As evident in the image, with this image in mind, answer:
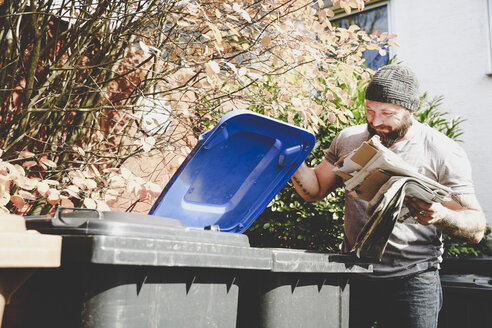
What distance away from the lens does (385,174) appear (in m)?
2.07

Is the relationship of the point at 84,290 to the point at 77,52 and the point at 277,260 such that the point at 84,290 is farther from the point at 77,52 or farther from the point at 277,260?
the point at 77,52

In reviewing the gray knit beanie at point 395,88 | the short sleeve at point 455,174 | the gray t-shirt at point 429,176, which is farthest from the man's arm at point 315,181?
the short sleeve at point 455,174

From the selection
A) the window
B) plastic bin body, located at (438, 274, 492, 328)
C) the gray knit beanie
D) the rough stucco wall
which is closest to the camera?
the gray knit beanie

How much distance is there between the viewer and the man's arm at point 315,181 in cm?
272

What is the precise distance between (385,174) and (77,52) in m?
2.36

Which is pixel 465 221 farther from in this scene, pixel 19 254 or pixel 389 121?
pixel 19 254

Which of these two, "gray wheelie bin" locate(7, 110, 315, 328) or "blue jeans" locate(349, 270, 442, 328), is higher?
"gray wheelie bin" locate(7, 110, 315, 328)

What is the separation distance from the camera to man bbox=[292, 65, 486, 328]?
2.28 metres

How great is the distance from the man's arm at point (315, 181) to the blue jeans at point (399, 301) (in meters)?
0.55

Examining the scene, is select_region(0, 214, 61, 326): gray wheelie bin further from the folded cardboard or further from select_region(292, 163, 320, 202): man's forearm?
select_region(292, 163, 320, 202): man's forearm

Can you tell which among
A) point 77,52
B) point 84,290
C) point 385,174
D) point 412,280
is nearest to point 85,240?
point 84,290

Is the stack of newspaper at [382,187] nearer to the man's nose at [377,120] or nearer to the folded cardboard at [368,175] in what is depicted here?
the folded cardboard at [368,175]

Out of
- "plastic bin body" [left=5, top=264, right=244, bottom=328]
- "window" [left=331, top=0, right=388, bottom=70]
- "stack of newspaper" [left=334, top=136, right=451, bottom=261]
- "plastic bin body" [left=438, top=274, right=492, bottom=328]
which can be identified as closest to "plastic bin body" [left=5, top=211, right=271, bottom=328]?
"plastic bin body" [left=5, top=264, right=244, bottom=328]

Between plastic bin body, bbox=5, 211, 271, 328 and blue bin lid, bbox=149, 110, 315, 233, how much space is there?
0.44 meters
